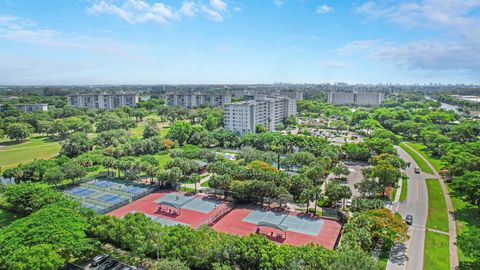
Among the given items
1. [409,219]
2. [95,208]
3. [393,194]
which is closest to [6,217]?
[95,208]

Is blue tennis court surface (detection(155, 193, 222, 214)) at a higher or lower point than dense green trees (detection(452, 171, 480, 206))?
lower

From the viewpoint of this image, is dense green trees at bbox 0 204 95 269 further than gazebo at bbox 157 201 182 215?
No

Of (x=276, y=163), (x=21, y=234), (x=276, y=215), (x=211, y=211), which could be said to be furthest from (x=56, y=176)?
(x=276, y=163)

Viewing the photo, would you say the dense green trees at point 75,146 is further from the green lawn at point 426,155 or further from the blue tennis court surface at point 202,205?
the green lawn at point 426,155

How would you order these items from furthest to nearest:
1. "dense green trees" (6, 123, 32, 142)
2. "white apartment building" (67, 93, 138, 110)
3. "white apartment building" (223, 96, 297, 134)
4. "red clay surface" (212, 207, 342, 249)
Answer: "white apartment building" (67, 93, 138, 110) → "white apartment building" (223, 96, 297, 134) → "dense green trees" (6, 123, 32, 142) → "red clay surface" (212, 207, 342, 249)

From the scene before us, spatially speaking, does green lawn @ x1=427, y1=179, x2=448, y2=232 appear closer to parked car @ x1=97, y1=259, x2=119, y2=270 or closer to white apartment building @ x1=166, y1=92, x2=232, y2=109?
parked car @ x1=97, y1=259, x2=119, y2=270

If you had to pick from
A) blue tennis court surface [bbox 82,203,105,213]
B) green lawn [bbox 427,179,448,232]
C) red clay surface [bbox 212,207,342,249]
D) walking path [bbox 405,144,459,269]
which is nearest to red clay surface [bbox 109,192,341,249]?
red clay surface [bbox 212,207,342,249]

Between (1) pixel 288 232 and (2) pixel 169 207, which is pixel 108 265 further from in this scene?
(1) pixel 288 232

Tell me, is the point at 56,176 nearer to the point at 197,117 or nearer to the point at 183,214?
the point at 183,214
